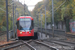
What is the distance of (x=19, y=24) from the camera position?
1827cm

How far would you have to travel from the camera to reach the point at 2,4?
28.5m

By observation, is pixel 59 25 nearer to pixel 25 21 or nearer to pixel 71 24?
pixel 71 24

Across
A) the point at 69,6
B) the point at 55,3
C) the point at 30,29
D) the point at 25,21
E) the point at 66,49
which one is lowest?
the point at 66,49

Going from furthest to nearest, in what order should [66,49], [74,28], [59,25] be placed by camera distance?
[59,25], [74,28], [66,49]

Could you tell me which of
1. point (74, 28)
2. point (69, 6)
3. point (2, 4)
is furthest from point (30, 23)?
point (74, 28)

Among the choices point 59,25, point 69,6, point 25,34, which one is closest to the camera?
point 25,34

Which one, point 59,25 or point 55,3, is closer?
point 55,3

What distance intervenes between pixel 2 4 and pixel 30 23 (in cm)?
1313

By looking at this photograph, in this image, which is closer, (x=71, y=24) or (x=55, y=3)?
(x=55, y=3)

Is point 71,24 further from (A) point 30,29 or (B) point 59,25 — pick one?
(A) point 30,29

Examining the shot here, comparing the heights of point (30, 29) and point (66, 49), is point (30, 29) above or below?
above

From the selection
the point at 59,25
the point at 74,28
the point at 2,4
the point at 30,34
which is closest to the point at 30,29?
the point at 30,34

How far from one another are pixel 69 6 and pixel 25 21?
33.5ft

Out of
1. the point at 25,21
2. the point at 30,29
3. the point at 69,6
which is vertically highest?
the point at 69,6
